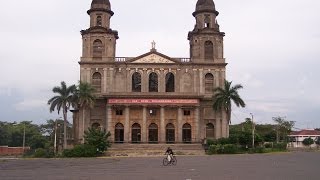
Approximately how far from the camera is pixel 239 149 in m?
60.5

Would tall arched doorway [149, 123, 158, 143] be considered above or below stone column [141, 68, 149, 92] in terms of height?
below

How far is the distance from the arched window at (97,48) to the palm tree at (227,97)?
1972cm

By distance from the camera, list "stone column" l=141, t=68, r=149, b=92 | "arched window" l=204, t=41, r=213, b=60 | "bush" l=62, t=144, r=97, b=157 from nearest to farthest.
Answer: "bush" l=62, t=144, r=97, b=157 < "stone column" l=141, t=68, r=149, b=92 < "arched window" l=204, t=41, r=213, b=60

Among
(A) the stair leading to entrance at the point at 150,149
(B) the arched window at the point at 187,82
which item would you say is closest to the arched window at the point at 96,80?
(A) the stair leading to entrance at the point at 150,149

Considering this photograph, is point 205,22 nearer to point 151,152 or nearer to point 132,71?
Result: point 132,71

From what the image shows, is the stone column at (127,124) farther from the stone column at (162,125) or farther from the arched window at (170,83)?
the arched window at (170,83)

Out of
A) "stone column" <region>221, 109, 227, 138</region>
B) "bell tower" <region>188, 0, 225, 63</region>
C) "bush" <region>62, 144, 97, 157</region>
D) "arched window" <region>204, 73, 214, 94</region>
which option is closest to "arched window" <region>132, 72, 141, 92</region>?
"bell tower" <region>188, 0, 225, 63</region>

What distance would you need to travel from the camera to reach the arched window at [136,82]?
241ft

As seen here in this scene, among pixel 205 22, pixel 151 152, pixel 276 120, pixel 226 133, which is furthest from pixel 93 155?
pixel 276 120

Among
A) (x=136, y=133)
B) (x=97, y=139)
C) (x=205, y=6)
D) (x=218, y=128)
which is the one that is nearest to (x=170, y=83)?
(x=136, y=133)

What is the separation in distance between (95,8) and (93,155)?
28.5 m

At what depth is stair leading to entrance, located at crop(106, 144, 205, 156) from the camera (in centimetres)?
6015

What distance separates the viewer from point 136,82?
7406 centimetres

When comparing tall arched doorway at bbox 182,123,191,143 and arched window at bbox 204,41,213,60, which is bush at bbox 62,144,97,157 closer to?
tall arched doorway at bbox 182,123,191,143
